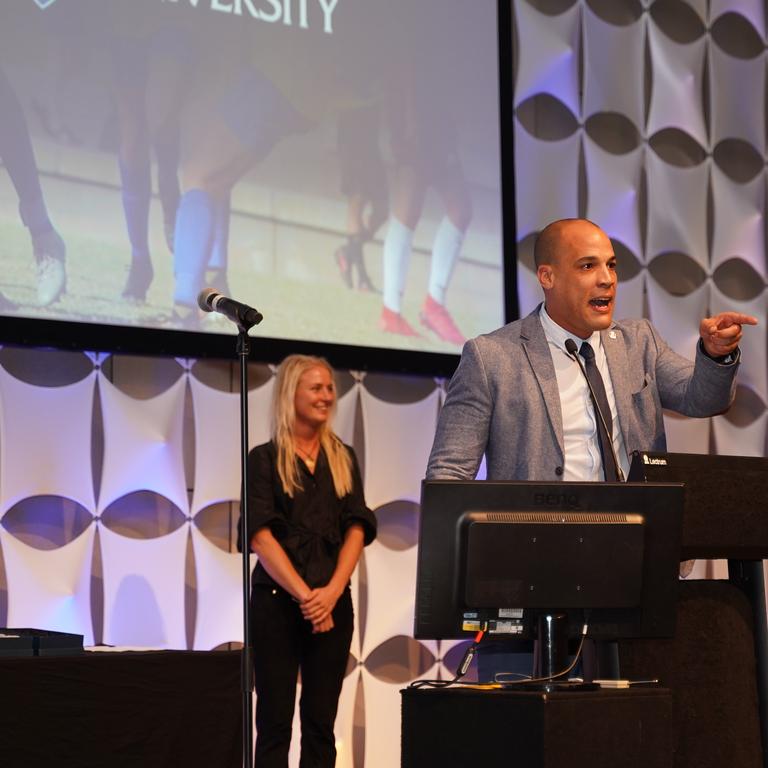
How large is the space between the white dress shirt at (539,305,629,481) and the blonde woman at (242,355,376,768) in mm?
1492

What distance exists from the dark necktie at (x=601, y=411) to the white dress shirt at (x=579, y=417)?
0.9 inches

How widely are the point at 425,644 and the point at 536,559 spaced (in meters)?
2.73

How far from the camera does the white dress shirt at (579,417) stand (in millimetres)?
2699

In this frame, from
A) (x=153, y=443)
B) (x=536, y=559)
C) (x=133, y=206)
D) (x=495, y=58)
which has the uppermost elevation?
(x=495, y=58)

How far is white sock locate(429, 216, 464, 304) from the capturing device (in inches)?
190

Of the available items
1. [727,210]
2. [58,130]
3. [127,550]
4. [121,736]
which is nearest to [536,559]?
[121,736]

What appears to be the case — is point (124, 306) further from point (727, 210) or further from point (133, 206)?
point (727, 210)

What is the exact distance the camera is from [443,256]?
487 cm

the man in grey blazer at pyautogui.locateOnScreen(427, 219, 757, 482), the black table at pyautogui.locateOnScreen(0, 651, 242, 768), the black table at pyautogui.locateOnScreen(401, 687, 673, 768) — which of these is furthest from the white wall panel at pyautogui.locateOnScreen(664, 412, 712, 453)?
the black table at pyautogui.locateOnScreen(401, 687, 673, 768)

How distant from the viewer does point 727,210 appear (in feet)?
18.0

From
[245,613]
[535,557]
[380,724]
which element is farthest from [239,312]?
[380,724]

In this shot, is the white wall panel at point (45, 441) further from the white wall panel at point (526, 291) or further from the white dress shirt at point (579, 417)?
the white dress shirt at point (579, 417)

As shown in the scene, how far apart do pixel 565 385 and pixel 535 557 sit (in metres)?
0.74

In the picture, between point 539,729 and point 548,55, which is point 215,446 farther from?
point 539,729
